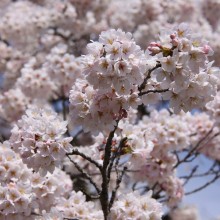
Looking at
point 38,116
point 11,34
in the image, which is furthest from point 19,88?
point 38,116

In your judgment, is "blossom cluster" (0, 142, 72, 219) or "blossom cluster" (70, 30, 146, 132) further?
"blossom cluster" (0, 142, 72, 219)

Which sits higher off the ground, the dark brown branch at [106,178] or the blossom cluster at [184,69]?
the blossom cluster at [184,69]

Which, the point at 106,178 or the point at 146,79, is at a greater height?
the point at 146,79

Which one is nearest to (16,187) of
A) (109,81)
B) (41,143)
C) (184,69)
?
(41,143)

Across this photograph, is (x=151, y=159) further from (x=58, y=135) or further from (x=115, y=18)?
(x=115, y=18)

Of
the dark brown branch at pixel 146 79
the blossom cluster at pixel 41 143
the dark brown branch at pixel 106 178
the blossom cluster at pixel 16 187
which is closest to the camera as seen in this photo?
the dark brown branch at pixel 146 79

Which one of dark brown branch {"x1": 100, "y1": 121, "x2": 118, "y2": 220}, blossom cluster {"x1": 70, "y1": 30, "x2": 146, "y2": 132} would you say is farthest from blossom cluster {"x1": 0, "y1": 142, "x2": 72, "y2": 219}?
blossom cluster {"x1": 70, "y1": 30, "x2": 146, "y2": 132}

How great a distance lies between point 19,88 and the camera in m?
8.60

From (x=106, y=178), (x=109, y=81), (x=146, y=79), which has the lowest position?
(x=106, y=178)

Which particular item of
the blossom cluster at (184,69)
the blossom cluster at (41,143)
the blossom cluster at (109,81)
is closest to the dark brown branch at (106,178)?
the blossom cluster at (109,81)

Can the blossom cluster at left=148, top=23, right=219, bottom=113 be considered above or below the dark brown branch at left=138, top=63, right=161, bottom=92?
below

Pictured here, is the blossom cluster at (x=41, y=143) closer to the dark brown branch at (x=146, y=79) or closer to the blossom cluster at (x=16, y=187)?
the blossom cluster at (x=16, y=187)

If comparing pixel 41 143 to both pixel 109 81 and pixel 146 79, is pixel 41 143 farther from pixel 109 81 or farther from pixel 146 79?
pixel 146 79

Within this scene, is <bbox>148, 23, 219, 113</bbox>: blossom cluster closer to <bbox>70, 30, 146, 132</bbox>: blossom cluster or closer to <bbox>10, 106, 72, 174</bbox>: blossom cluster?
<bbox>70, 30, 146, 132</bbox>: blossom cluster
